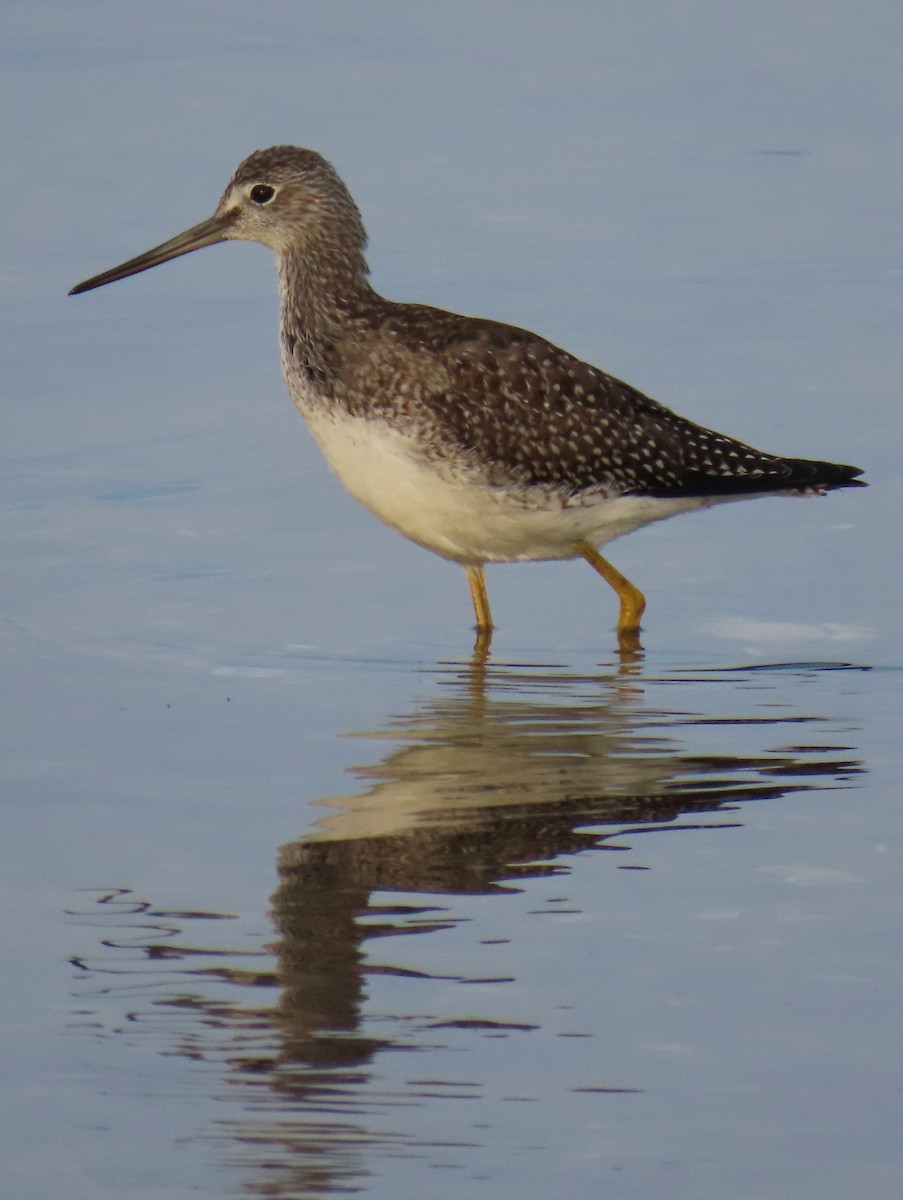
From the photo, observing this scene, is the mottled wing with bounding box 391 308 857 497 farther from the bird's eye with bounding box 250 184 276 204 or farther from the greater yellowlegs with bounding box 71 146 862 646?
the bird's eye with bounding box 250 184 276 204

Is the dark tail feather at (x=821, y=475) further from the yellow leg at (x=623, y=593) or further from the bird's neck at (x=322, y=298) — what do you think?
the bird's neck at (x=322, y=298)

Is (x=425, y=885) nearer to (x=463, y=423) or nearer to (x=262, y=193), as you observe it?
(x=463, y=423)

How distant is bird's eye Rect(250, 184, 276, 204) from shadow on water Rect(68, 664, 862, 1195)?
2546mm

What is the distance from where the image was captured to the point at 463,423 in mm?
10180

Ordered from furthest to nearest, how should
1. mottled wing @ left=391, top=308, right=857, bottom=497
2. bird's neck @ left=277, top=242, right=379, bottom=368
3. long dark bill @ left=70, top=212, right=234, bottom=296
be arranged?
long dark bill @ left=70, top=212, right=234, bottom=296 → bird's neck @ left=277, top=242, right=379, bottom=368 → mottled wing @ left=391, top=308, right=857, bottom=497

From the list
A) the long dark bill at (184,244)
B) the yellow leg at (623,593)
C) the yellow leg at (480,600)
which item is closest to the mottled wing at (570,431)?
the yellow leg at (623,593)

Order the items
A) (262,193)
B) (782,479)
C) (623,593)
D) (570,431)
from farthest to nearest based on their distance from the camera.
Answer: (262,193) < (782,479) < (623,593) < (570,431)

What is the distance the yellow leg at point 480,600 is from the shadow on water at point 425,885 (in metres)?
0.56

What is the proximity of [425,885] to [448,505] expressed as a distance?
3193mm

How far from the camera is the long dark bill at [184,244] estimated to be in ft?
37.1

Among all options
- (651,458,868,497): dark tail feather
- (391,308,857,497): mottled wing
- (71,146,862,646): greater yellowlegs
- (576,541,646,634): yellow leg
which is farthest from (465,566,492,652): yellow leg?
(651,458,868,497): dark tail feather

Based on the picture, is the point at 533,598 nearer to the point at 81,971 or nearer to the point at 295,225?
the point at 295,225

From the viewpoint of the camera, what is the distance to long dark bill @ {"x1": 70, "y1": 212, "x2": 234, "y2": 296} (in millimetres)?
11320

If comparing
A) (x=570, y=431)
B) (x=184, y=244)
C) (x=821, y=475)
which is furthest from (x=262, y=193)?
(x=821, y=475)
